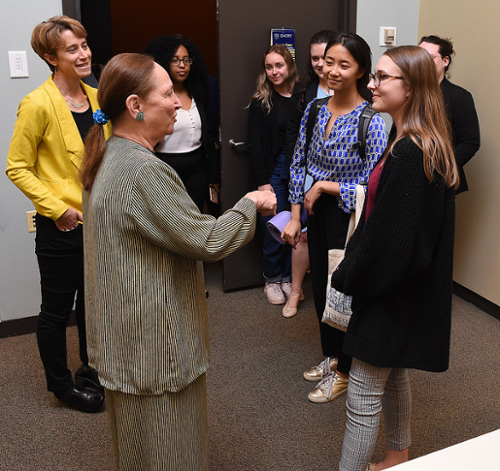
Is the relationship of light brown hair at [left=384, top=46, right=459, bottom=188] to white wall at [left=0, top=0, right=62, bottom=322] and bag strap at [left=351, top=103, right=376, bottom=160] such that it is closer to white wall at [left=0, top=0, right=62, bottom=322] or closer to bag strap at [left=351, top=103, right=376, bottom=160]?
bag strap at [left=351, top=103, right=376, bottom=160]

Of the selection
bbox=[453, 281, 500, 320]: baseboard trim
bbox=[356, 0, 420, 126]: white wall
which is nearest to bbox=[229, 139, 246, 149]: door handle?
bbox=[356, 0, 420, 126]: white wall

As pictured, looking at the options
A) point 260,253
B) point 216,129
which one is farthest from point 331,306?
point 216,129

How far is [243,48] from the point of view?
318 centimetres

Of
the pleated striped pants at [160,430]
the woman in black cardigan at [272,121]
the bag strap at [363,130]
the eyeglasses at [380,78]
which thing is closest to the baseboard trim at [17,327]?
the woman in black cardigan at [272,121]

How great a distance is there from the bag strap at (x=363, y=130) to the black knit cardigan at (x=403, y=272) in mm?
630

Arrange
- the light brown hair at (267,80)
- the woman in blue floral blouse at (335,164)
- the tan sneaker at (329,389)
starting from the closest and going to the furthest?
the woman in blue floral blouse at (335,164) → the tan sneaker at (329,389) → the light brown hair at (267,80)

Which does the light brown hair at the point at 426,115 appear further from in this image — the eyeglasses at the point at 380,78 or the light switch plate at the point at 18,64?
the light switch plate at the point at 18,64

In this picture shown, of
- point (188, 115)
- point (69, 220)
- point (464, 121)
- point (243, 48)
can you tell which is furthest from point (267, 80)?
point (69, 220)

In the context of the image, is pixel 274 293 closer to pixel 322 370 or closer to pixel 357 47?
pixel 322 370

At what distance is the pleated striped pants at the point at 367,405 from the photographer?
1526 millimetres

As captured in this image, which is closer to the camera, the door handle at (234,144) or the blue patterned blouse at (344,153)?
the blue patterned blouse at (344,153)

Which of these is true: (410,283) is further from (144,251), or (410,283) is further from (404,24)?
(404,24)

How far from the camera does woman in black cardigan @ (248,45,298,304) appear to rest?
3.11 meters

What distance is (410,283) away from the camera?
1448 mm
